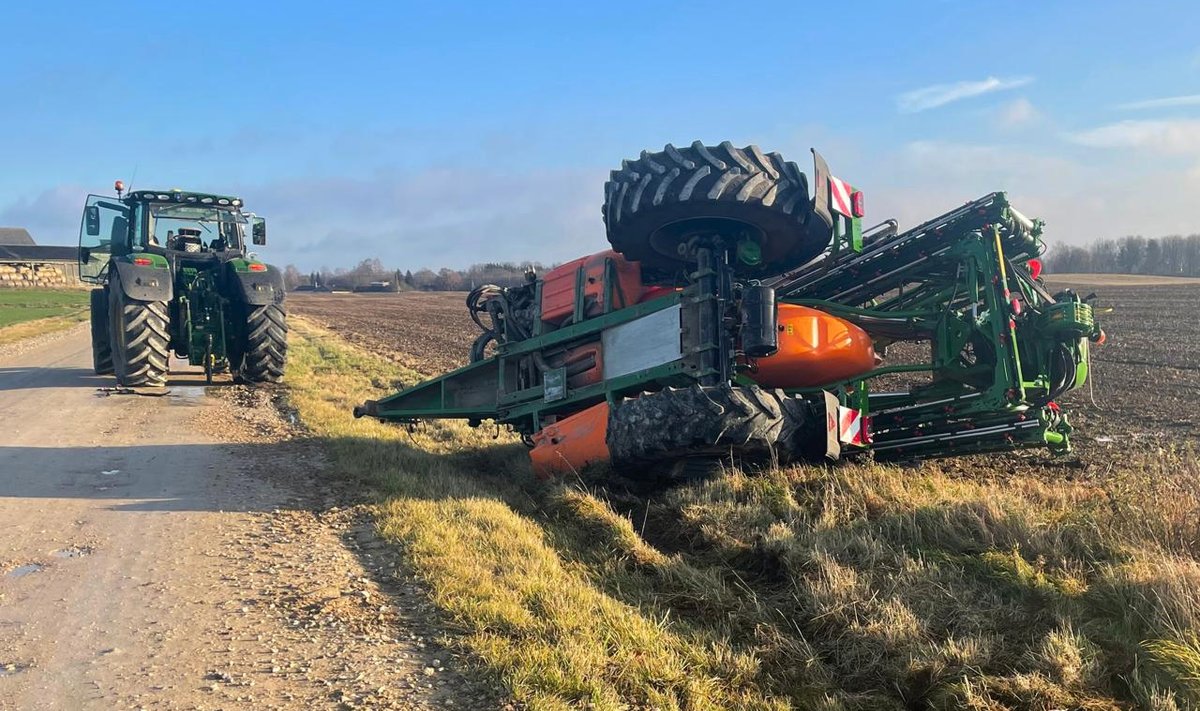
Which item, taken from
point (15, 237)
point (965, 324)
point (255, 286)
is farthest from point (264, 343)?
point (15, 237)

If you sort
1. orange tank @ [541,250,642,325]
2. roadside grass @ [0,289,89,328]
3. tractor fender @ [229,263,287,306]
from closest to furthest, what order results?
orange tank @ [541,250,642,325] → tractor fender @ [229,263,287,306] → roadside grass @ [0,289,89,328]

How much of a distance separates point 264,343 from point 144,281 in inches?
71.6

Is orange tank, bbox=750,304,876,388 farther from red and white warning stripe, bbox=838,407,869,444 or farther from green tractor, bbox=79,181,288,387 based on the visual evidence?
green tractor, bbox=79,181,288,387

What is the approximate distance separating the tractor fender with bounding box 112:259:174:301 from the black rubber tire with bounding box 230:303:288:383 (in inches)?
45.4

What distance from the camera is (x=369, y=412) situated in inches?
318

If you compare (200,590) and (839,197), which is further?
(839,197)

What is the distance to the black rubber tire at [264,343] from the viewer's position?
38.6ft

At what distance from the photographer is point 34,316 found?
3219cm

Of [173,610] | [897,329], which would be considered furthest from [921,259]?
[173,610]

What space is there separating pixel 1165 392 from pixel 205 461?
40.6 ft

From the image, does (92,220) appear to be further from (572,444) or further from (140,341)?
(572,444)

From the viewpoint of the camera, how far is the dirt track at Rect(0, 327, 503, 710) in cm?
299

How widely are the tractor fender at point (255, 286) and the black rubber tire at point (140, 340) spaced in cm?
109

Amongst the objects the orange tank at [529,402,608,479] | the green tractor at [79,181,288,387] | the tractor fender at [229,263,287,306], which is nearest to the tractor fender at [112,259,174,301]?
the green tractor at [79,181,288,387]
